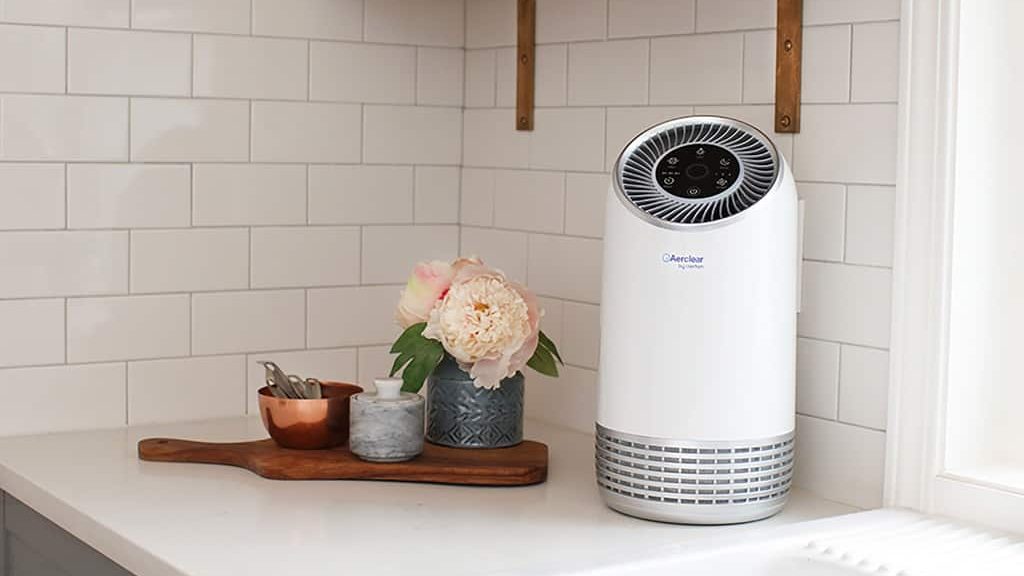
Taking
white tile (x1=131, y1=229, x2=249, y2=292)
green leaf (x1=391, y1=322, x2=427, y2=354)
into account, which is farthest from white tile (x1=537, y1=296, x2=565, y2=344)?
white tile (x1=131, y1=229, x2=249, y2=292)

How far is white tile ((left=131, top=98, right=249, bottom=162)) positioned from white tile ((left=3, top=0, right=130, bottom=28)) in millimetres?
117

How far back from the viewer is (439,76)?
2227 millimetres

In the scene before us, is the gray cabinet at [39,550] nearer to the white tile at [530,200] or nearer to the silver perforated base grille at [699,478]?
the silver perforated base grille at [699,478]

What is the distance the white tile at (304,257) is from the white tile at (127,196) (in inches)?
5.2

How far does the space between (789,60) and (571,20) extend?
0.46m

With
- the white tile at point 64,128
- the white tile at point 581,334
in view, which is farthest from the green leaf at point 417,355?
the white tile at point 64,128

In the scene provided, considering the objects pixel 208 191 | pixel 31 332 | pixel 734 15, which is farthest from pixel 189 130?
pixel 734 15

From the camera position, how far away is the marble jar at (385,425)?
1688mm

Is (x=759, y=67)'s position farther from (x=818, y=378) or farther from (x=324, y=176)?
(x=324, y=176)

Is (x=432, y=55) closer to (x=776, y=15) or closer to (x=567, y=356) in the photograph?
(x=567, y=356)

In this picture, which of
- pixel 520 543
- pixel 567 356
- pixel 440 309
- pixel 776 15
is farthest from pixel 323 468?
pixel 776 15

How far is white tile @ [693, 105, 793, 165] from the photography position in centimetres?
167

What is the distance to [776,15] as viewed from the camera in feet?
5.51

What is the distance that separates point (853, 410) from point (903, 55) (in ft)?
1.33
